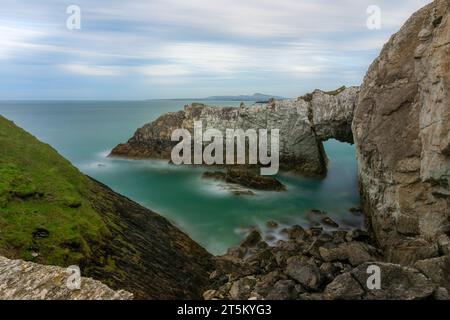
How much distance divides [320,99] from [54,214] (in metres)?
33.5

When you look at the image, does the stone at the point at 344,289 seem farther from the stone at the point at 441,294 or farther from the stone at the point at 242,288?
the stone at the point at 242,288

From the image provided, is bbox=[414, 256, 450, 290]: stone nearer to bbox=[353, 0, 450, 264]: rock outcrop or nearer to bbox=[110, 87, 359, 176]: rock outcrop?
bbox=[353, 0, 450, 264]: rock outcrop

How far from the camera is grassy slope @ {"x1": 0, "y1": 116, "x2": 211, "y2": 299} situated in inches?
610

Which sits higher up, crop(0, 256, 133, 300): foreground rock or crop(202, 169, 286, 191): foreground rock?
crop(0, 256, 133, 300): foreground rock

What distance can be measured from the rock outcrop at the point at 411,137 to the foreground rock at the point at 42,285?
52.2 feet

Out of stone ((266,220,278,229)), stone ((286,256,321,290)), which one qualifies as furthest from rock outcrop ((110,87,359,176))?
stone ((286,256,321,290))

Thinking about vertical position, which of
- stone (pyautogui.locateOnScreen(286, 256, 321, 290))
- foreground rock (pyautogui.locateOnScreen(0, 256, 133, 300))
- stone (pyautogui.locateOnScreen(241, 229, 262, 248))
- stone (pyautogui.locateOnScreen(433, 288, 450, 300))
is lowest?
stone (pyautogui.locateOnScreen(241, 229, 262, 248))

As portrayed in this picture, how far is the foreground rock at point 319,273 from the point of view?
53.3 feet

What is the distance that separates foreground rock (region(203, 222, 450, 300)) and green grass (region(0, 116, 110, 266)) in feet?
21.8

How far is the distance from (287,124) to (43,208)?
3508 centimetres

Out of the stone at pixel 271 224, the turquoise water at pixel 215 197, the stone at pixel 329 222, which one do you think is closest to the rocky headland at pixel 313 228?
the stone at pixel 329 222
